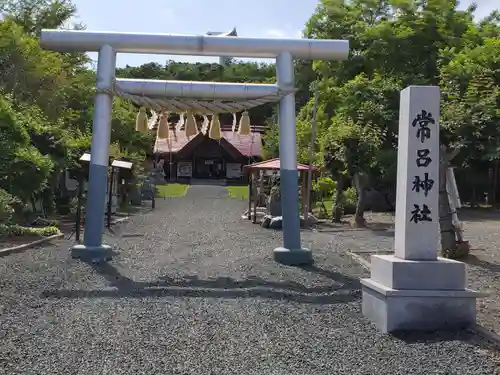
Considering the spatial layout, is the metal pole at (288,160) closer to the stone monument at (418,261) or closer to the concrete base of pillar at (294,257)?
the concrete base of pillar at (294,257)

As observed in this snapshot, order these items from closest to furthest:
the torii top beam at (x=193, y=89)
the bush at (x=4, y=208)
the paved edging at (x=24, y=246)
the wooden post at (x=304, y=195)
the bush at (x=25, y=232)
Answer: the torii top beam at (x=193, y=89)
the paved edging at (x=24, y=246)
the bush at (x=4, y=208)
the bush at (x=25, y=232)
the wooden post at (x=304, y=195)

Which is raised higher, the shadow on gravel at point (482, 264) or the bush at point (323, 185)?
the bush at point (323, 185)

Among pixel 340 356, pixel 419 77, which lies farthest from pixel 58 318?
pixel 419 77

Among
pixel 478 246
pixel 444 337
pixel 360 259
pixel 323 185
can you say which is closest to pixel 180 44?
pixel 360 259

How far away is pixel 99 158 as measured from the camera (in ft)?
34.5

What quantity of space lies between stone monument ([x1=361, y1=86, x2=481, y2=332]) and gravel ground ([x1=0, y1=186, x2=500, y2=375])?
0.23 metres

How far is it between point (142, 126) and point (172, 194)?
2464 cm

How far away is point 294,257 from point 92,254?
3.35m

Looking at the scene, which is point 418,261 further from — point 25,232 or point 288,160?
point 25,232

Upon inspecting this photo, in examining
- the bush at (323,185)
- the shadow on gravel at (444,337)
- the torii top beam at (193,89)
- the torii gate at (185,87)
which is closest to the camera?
the shadow on gravel at (444,337)

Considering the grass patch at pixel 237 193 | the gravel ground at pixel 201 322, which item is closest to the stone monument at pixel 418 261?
the gravel ground at pixel 201 322

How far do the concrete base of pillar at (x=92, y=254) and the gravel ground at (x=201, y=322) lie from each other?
284 mm

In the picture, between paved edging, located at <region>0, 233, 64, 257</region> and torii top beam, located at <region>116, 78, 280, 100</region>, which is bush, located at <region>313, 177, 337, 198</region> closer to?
paved edging, located at <region>0, 233, 64, 257</region>

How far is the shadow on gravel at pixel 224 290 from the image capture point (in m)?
7.87
